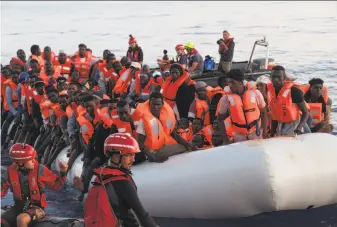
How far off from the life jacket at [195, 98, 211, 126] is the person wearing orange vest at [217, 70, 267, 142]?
146 cm

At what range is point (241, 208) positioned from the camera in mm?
7852

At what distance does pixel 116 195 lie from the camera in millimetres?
4688

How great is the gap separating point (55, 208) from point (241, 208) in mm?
3556

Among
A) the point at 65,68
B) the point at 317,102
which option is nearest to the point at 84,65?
the point at 65,68

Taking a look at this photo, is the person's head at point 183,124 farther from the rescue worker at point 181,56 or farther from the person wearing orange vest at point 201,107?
the rescue worker at point 181,56

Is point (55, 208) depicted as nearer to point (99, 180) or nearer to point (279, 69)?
point (279, 69)

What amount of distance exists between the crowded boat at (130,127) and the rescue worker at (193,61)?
220mm

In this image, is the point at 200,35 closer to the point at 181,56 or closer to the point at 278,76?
the point at 181,56

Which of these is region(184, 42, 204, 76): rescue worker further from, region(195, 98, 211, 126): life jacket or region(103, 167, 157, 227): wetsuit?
region(103, 167, 157, 227): wetsuit

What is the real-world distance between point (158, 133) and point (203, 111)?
1.82 m

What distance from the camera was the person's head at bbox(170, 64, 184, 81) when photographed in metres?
10.4

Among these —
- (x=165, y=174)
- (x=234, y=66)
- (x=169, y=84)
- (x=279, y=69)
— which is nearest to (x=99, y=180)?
(x=165, y=174)

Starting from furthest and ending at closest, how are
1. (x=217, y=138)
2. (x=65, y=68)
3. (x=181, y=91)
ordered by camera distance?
1. (x=65, y=68)
2. (x=181, y=91)
3. (x=217, y=138)

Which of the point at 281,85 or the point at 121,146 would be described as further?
the point at 281,85
